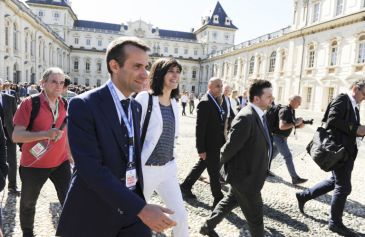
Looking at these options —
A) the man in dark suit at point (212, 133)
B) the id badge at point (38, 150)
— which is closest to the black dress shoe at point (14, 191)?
the id badge at point (38, 150)

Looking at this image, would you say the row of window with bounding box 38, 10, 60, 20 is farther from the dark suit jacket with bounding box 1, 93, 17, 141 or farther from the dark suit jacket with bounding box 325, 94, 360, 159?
the dark suit jacket with bounding box 325, 94, 360, 159

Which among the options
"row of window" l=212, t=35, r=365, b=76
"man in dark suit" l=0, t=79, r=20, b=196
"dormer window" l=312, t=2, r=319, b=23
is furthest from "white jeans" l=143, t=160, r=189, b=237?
"dormer window" l=312, t=2, r=319, b=23

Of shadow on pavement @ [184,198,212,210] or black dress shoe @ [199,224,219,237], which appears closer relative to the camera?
black dress shoe @ [199,224,219,237]

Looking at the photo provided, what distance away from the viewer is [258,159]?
3.18m

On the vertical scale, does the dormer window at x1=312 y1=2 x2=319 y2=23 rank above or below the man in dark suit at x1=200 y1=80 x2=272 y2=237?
above

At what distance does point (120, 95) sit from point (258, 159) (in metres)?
1.88

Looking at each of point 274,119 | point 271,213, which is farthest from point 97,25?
point 271,213

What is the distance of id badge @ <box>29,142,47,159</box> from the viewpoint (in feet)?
10.2

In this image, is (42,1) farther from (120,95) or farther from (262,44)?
(120,95)

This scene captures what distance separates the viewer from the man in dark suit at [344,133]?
4.02 m

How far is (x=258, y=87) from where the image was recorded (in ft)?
11.0

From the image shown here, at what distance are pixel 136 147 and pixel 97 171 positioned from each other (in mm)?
397

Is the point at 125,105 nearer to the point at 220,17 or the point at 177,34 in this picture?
the point at 220,17

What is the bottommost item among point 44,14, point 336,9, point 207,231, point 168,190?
point 207,231
